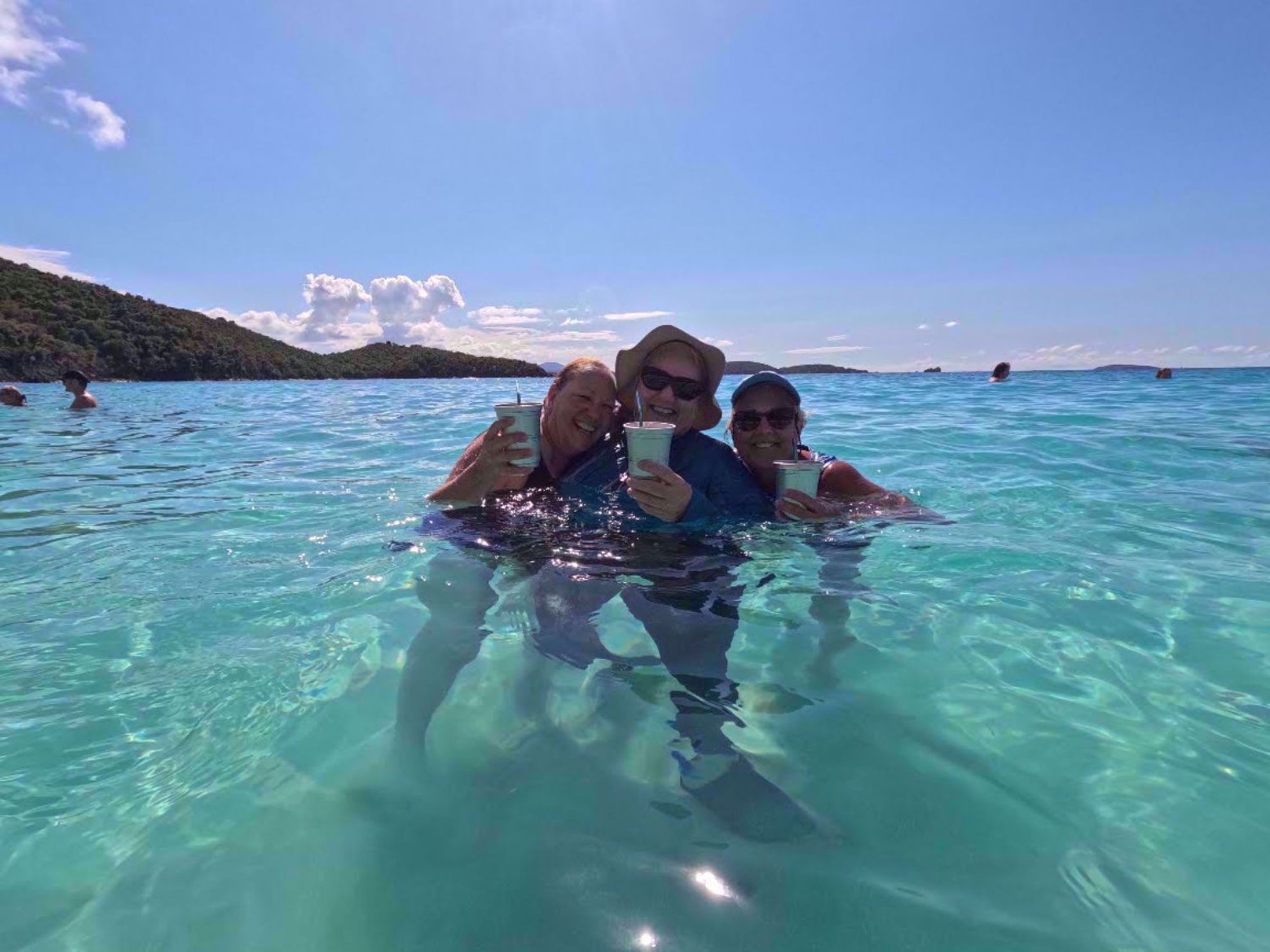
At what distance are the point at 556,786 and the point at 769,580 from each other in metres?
2.09

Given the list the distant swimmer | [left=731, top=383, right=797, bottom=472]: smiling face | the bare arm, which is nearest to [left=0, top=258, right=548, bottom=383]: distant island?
the distant swimmer

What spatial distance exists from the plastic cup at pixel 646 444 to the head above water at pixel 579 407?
909mm

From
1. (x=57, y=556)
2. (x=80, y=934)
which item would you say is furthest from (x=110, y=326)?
(x=80, y=934)

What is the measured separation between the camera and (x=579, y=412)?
4.08 meters

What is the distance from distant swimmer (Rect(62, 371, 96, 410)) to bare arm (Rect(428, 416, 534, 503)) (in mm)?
19136

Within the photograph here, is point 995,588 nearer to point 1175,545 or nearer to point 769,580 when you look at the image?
point 769,580

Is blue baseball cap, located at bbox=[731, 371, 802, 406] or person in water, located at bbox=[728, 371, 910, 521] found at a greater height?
blue baseball cap, located at bbox=[731, 371, 802, 406]

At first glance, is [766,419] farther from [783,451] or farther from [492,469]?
[492,469]

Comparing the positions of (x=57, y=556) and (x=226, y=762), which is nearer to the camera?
(x=226, y=762)

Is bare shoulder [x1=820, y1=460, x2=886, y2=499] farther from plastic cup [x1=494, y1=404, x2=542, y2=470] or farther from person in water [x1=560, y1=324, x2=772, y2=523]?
plastic cup [x1=494, y1=404, x2=542, y2=470]

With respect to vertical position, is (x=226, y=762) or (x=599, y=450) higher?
(x=599, y=450)

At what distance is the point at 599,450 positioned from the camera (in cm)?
410

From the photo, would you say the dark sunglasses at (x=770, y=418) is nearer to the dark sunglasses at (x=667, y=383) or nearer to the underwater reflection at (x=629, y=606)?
the dark sunglasses at (x=667, y=383)

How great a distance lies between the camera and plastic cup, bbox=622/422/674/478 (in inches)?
123
